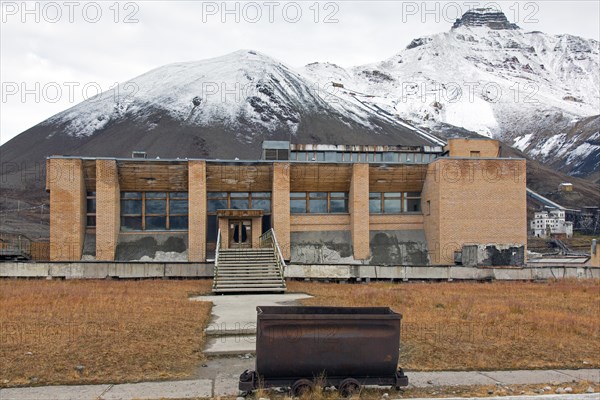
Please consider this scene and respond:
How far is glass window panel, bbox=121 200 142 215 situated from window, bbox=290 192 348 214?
1006cm

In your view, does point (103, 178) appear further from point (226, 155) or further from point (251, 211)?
point (226, 155)

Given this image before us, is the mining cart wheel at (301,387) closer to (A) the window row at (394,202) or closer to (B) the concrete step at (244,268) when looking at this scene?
(B) the concrete step at (244,268)

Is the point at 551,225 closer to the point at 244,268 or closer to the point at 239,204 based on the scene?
the point at 239,204

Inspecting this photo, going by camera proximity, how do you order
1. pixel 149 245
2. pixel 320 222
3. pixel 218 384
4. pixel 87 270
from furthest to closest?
pixel 320 222 → pixel 149 245 → pixel 87 270 → pixel 218 384

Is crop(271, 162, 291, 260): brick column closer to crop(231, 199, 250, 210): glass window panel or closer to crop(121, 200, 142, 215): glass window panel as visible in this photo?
crop(231, 199, 250, 210): glass window panel

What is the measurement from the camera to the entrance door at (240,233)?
38.1 m

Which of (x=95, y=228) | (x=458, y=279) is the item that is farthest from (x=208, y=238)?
(x=458, y=279)

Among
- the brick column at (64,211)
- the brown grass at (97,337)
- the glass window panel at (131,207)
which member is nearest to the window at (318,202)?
the glass window panel at (131,207)

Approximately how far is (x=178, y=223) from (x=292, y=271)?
12.1 metres

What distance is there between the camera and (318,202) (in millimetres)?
41562

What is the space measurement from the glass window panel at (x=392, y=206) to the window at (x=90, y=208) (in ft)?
63.6

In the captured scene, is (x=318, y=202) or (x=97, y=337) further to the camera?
(x=318, y=202)

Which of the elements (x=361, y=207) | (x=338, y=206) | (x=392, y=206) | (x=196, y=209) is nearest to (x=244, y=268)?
(x=196, y=209)

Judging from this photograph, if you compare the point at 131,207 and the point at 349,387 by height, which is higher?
the point at 131,207
